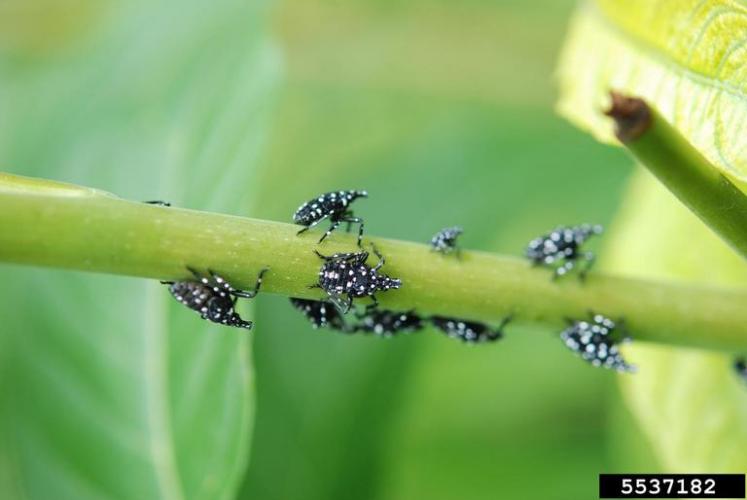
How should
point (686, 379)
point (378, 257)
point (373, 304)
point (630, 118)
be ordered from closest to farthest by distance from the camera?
point (630, 118)
point (378, 257)
point (373, 304)
point (686, 379)

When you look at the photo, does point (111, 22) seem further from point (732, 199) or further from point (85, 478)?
point (732, 199)

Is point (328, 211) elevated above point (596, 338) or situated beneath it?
elevated above

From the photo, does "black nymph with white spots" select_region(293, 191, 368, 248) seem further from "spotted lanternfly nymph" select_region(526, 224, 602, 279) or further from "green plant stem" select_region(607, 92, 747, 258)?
"green plant stem" select_region(607, 92, 747, 258)

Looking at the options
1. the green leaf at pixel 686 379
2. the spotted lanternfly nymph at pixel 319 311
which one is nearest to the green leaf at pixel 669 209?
the green leaf at pixel 686 379

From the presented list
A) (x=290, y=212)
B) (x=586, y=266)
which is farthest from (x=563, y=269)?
(x=290, y=212)

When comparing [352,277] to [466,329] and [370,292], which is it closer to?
[370,292]

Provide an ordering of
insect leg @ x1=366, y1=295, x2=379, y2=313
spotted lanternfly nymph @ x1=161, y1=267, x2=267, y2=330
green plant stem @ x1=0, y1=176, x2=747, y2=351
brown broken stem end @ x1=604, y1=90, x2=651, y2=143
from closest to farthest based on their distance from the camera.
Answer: brown broken stem end @ x1=604, y1=90, x2=651, y2=143 < green plant stem @ x1=0, y1=176, x2=747, y2=351 < spotted lanternfly nymph @ x1=161, y1=267, x2=267, y2=330 < insect leg @ x1=366, y1=295, x2=379, y2=313

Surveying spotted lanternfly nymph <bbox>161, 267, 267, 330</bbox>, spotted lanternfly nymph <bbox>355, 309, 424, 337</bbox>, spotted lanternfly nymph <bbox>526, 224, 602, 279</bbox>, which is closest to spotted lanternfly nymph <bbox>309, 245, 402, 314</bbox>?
spotted lanternfly nymph <bbox>161, 267, 267, 330</bbox>
